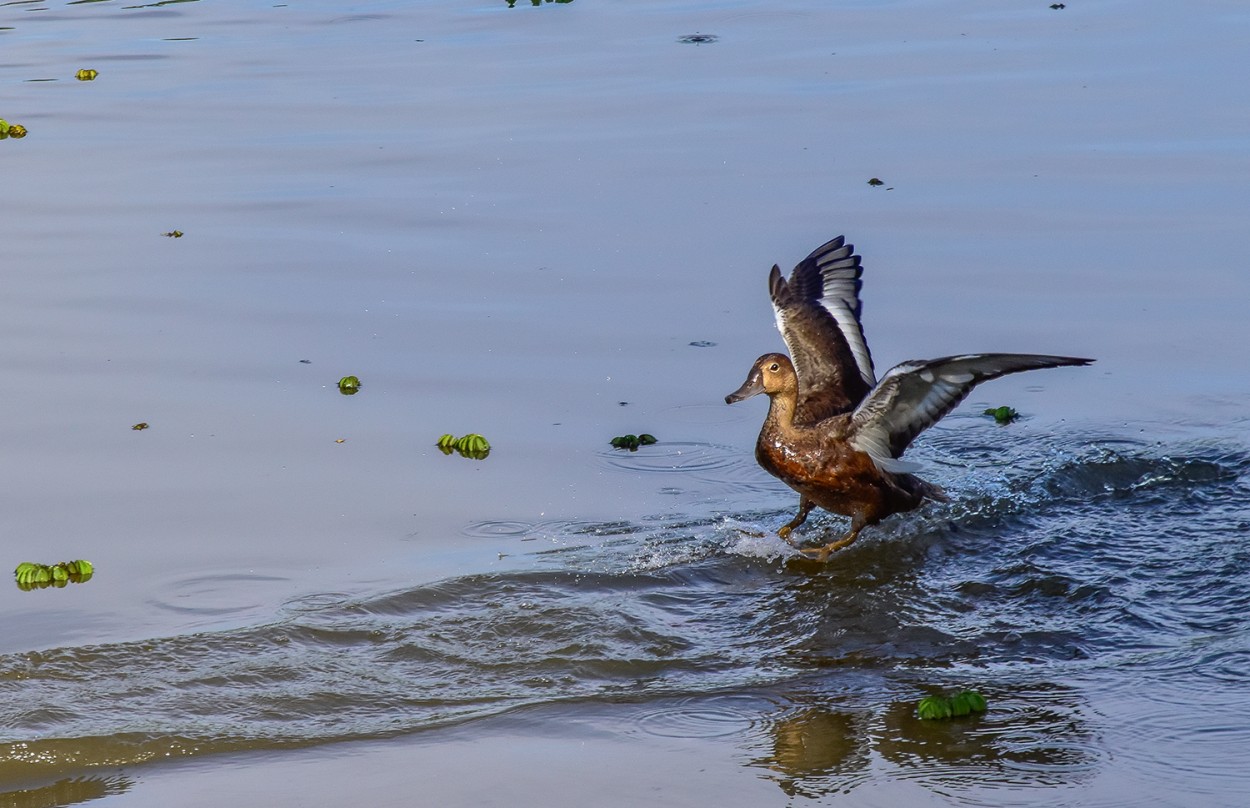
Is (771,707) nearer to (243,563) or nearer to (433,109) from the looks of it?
(243,563)

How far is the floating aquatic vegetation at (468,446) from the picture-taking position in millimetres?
7461

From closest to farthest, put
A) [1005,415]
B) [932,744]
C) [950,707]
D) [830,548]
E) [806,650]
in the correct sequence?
[932,744], [950,707], [806,650], [830,548], [1005,415]

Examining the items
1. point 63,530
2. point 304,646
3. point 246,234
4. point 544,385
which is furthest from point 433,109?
point 304,646

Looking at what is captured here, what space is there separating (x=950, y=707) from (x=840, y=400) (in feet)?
8.47

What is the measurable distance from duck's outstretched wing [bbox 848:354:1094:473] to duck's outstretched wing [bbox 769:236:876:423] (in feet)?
1.59

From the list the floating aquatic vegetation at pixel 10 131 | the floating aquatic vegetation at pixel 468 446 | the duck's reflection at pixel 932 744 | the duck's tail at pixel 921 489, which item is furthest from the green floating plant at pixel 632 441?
the floating aquatic vegetation at pixel 10 131

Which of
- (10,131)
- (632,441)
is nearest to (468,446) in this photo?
(632,441)

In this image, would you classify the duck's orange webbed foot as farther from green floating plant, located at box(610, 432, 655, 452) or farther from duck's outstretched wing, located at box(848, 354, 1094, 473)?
green floating plant, located at box(610, 432, 655, 452)

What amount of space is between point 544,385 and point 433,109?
6205 mm

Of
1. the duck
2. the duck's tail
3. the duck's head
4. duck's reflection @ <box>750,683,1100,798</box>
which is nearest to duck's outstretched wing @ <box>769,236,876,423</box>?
the duck

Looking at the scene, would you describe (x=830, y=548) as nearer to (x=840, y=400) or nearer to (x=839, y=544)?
(x=839, y=544)

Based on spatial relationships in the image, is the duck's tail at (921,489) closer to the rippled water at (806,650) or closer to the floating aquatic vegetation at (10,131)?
the rippled water at (806,650)

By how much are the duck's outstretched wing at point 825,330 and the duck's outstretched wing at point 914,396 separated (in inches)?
19.1

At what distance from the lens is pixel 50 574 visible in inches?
247
